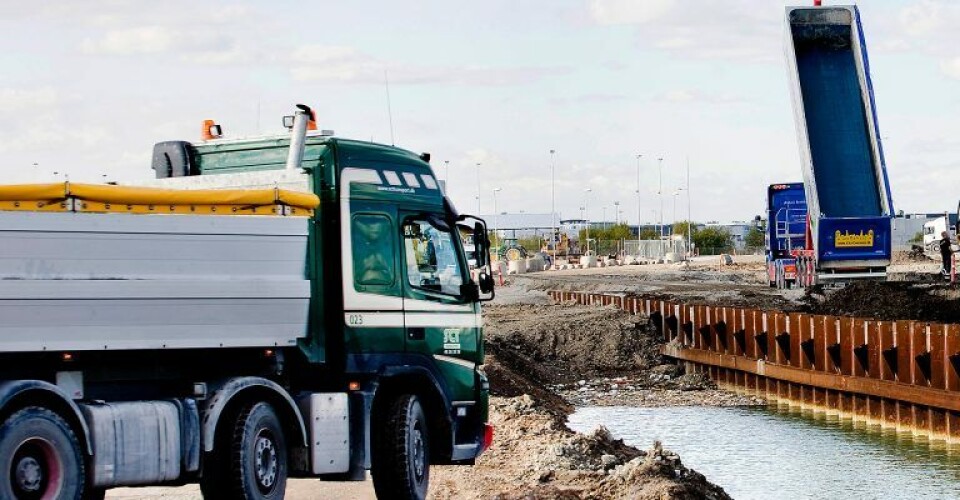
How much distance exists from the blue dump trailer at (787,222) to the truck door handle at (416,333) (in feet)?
121

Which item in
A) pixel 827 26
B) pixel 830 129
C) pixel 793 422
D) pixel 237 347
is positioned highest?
pixel 827 26

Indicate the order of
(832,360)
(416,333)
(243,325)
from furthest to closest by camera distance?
(832,360) < (416,333) < (243,325)

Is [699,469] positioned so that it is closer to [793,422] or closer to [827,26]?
[793,422]

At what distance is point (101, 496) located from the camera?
1293cm

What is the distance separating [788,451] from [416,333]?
43.7ft

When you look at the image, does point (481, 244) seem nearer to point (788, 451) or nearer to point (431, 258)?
point (431, 258)

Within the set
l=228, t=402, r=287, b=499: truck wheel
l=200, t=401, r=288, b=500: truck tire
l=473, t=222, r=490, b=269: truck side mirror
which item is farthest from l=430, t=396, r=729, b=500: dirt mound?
l=200, t=401, r=288, b=500: truck tire

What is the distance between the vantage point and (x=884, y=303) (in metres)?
40.7

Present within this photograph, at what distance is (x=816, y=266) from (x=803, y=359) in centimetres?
752

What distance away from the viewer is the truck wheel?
12.8 meters

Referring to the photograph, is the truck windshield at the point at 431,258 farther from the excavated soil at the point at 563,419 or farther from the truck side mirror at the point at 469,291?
the excavated soil at the point at 563,419

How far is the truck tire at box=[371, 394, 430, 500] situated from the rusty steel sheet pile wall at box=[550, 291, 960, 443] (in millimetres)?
14120

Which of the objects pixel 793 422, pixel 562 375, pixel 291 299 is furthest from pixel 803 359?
pixel 291 299

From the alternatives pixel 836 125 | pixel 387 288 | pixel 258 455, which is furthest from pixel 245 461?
pixel 836 125
